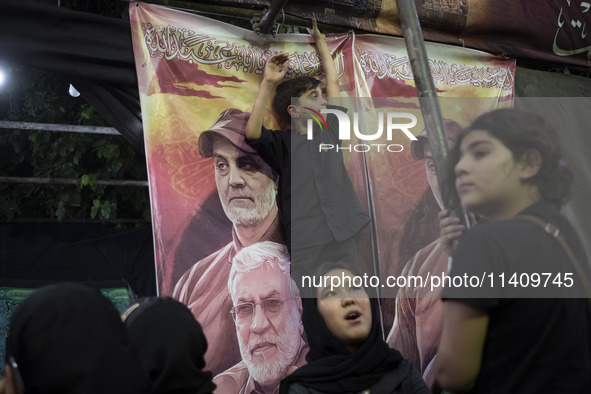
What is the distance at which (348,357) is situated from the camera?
2.38 metres

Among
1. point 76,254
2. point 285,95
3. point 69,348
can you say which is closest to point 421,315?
point 285,95

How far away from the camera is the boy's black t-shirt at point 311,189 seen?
2.82m

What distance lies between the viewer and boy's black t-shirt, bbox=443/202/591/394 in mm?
1179

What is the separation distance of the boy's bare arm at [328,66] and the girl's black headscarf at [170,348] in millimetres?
1708

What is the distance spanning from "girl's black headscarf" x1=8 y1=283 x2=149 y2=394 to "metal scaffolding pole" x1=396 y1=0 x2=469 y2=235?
0.85 metres

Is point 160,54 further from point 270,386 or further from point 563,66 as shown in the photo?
point 563,66

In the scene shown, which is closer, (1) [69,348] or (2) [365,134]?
(1) [69,348]

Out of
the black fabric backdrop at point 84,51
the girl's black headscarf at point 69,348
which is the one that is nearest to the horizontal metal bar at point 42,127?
the black fabric backdrop at point 84,51

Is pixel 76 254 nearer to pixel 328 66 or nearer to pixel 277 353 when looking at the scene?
pixel 277 353

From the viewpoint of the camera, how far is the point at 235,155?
2.91m

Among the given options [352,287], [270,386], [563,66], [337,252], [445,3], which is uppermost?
[445,3]

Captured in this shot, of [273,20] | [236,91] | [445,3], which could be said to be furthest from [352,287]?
[445,3]

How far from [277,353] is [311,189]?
75 cm

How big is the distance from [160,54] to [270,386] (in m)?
1.57
